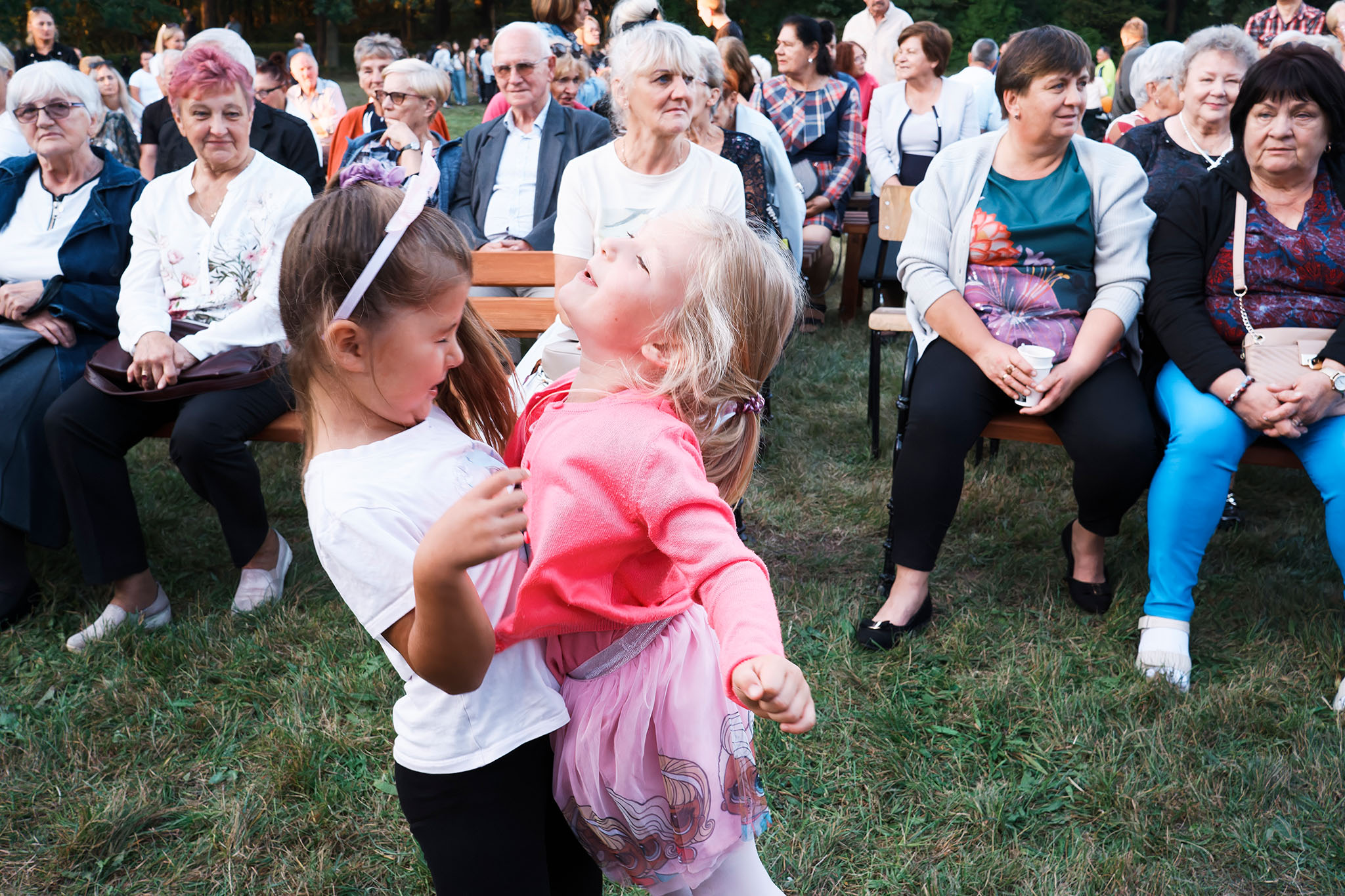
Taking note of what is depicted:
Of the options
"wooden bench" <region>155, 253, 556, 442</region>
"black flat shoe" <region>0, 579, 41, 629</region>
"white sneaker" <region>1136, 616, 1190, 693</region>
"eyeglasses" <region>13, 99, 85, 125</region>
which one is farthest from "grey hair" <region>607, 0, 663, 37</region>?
"white sneaker" <region>1136, 616, 1190, 693</region>

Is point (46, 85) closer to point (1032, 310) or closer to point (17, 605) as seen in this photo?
point (17, 605)

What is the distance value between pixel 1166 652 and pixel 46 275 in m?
3.91

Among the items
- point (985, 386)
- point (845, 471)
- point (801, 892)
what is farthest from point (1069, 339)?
point (801, 892)

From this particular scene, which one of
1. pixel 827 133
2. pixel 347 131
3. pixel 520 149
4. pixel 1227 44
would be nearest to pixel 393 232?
pixel 520 149

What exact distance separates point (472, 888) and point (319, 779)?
4.21 feet

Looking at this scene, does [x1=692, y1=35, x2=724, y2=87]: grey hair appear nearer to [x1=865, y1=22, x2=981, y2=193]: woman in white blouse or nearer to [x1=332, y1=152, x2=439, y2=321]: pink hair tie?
[x1=865, y1=22, x2=981, y2=193]: woman in white blouse

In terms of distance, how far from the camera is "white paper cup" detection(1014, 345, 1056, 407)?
9.77 ft

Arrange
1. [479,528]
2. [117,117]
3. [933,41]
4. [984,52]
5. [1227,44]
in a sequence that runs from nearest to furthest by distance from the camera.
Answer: [479,528] < [1227,44] < [933,41] < [117,117] < [984,52]

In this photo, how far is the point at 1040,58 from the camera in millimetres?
3100

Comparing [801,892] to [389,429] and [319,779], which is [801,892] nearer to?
[319,779]

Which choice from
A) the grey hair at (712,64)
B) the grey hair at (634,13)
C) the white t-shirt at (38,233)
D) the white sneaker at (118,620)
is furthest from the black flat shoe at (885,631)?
the grey hair at (634,13)

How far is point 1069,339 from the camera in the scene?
3111mm

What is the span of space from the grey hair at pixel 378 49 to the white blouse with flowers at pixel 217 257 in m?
3.52

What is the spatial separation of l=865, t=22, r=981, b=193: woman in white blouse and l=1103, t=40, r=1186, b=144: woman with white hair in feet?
3.39
